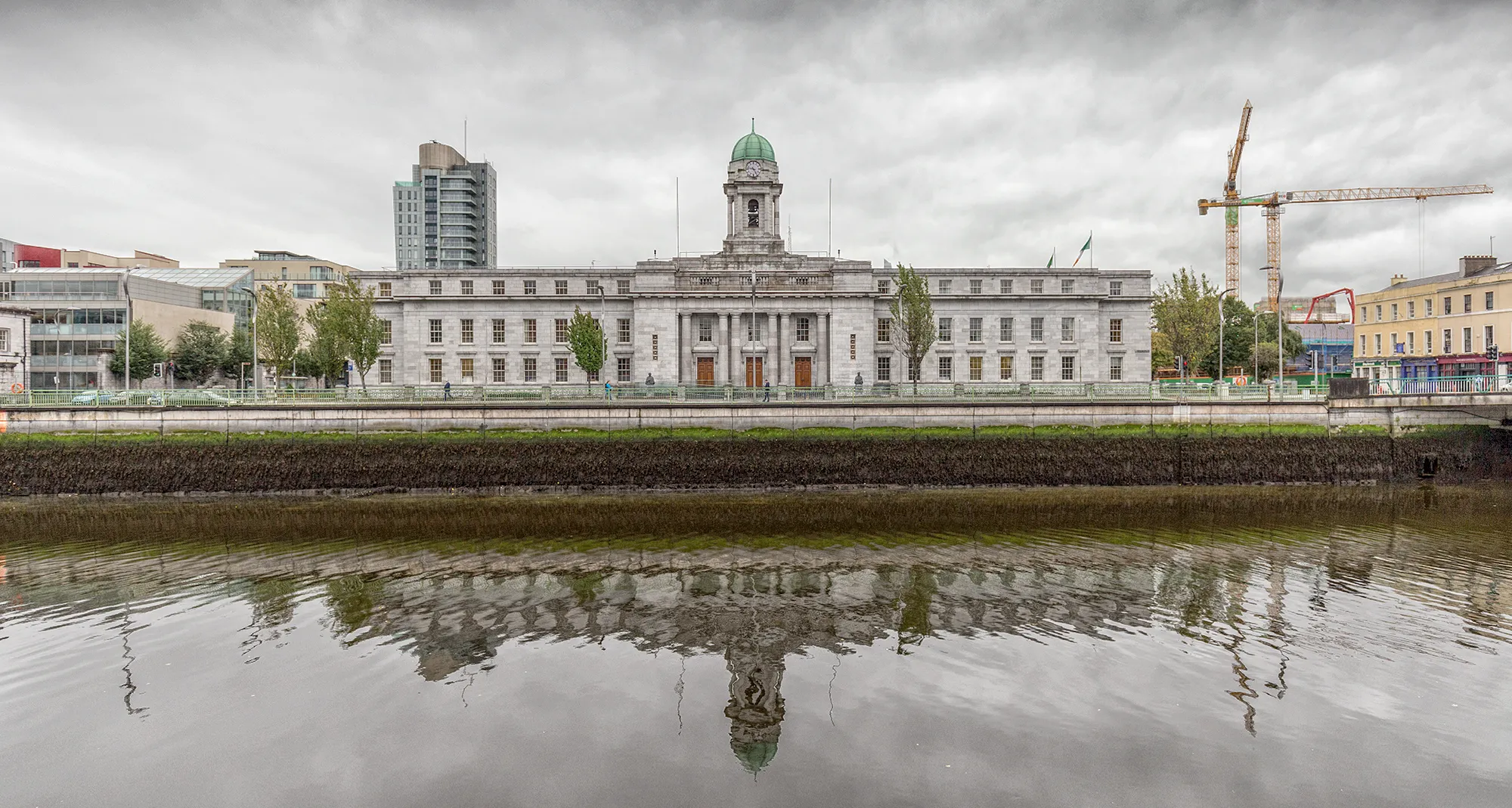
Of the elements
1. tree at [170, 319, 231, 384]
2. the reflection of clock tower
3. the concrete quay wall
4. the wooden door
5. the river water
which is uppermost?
the reflection of clock tower

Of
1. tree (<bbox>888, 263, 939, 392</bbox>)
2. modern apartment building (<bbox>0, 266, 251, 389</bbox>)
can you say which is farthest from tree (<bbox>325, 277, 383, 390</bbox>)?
tree (<bbox>888, 263, 939, 392</bbox>)

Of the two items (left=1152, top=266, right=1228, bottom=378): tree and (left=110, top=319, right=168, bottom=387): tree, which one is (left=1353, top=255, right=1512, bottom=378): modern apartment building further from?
(left=110, top=319, right=168, bottom=387): tree

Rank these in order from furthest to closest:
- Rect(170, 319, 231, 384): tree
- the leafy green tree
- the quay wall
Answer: the leafy green tree → Rect(170, 319, 231, 384): tree → the quay wall

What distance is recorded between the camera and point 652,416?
136ft

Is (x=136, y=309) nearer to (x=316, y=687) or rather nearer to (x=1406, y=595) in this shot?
(x=316, y=687)

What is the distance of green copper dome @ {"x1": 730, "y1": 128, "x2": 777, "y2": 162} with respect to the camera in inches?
2712

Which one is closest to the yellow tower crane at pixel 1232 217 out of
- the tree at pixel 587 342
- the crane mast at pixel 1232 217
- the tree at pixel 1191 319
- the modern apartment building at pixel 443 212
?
the crane mast at pixel 1232 217

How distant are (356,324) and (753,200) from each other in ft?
110

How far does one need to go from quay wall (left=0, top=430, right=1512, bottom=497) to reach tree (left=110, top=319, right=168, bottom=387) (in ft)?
100

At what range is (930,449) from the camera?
3994cm

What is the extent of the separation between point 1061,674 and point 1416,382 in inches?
1637

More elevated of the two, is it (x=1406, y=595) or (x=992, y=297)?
(x=992, y=297)

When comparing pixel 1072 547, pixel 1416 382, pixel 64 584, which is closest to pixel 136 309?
pixel 64 584

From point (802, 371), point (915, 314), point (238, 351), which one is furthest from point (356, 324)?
point (915, 314)
